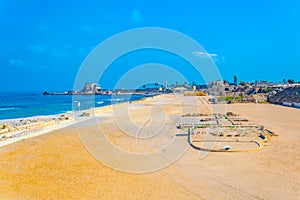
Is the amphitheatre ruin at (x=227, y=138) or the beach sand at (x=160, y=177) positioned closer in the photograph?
the beach sand at (x=160, y=177)

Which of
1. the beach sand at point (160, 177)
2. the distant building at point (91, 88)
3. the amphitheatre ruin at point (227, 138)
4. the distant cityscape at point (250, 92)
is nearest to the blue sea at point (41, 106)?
the distant cityscape at point (250, 92)

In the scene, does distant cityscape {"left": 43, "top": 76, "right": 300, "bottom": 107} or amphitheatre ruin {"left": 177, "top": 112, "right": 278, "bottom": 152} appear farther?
distant cityscape {"left": 43, "top": 76, "right": 300, "bottom": 107}

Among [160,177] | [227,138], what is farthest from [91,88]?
[160,177]

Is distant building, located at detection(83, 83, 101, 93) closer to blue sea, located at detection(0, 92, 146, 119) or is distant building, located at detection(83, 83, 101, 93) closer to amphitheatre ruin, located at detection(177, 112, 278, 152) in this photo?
blue sea, located at detection(0, 92, 146, 119)

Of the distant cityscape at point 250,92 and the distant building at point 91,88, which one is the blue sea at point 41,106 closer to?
the distant cityscape at point 250,92

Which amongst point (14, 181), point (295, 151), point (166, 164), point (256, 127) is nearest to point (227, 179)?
point (166, 164)

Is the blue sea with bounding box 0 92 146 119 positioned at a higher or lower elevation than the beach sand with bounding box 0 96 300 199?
lower

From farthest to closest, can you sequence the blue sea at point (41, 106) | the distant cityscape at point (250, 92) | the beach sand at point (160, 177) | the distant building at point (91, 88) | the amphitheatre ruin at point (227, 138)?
the distant building at point (91, 88) < the distant cityscape at point (250, 92) < the blue sea at point (41, 106) < the amphitheatre ruin at point (227, 138) < the beach sand at point (160, 177)

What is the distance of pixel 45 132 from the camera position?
15578mm

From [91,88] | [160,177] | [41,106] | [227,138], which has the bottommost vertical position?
[41,106]

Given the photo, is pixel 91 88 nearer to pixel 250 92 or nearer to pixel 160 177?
pixel 250 92

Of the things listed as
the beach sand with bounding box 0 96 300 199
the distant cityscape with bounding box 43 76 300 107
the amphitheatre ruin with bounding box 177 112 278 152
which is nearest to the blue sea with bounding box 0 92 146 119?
the distant cityscape with bounding box 43 76 300 107

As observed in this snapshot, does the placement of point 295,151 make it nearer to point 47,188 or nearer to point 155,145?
point 155,145

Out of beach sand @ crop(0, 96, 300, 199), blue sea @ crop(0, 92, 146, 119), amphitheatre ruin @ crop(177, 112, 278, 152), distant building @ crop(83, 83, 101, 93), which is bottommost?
blue sea @ crop(0, 92, 146, 119)
